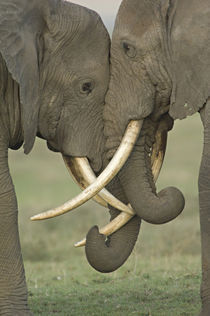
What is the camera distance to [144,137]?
24.9ft

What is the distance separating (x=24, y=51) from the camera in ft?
23.2

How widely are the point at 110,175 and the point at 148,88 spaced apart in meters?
0.68

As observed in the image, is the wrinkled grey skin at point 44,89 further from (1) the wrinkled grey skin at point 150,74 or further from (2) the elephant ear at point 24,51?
(1) the wrinkled grey skin at point 150,74

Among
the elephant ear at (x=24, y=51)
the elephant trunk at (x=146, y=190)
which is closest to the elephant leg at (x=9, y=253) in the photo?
the elephant ear at (x=24, y=51)

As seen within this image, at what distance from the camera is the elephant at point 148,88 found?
7.16m

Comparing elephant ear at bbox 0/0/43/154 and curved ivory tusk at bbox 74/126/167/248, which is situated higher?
elephant ear at bbox 0/0/43/154

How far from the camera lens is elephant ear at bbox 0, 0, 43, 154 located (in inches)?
275

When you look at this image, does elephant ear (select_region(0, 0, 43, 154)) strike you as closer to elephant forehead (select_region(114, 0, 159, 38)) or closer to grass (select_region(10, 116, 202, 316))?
elephant forehead (select_region(114, 0, 159, 38))

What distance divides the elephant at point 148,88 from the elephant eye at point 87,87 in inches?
5.9

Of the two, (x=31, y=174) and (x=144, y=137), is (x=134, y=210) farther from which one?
(x=31, y=174)

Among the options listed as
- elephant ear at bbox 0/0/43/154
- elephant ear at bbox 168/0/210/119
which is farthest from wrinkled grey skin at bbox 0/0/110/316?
elephant ear at bbox 168/0/210/119

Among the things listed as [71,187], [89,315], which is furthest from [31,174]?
[89,315]

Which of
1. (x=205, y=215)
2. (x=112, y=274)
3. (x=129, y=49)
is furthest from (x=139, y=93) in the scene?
(x=112, y=274)

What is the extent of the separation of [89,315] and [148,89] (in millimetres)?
1748
